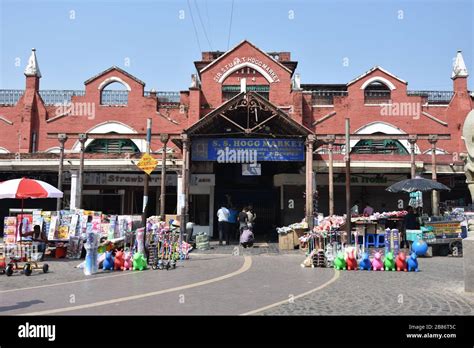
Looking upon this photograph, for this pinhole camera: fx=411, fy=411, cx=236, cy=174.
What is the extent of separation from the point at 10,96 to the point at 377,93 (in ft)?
76.5

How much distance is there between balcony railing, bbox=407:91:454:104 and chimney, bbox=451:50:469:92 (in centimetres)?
110

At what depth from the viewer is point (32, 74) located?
2522 cm

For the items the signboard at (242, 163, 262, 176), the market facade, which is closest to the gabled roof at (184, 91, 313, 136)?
the market facade

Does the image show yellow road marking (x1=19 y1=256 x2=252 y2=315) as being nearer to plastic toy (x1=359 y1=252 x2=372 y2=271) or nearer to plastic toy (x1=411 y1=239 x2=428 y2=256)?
plastic toy (x1=359 y1=252 x2=372 y2=271)

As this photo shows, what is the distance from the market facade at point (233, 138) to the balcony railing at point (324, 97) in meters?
0.10

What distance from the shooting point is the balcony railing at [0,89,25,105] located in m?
26.2

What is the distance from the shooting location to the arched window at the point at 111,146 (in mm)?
24188

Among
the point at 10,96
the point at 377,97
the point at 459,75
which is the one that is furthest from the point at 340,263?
the point at 10,96

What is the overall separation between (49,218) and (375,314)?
11876 mm

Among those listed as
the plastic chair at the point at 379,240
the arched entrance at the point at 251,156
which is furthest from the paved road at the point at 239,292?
the arched entrance at the point at 251,156

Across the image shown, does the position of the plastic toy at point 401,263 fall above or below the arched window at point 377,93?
below

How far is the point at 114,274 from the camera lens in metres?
10.6

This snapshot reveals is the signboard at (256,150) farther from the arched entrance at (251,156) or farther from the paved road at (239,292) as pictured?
the paved road at (239,292)

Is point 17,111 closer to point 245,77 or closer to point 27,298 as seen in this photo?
point 245,77
